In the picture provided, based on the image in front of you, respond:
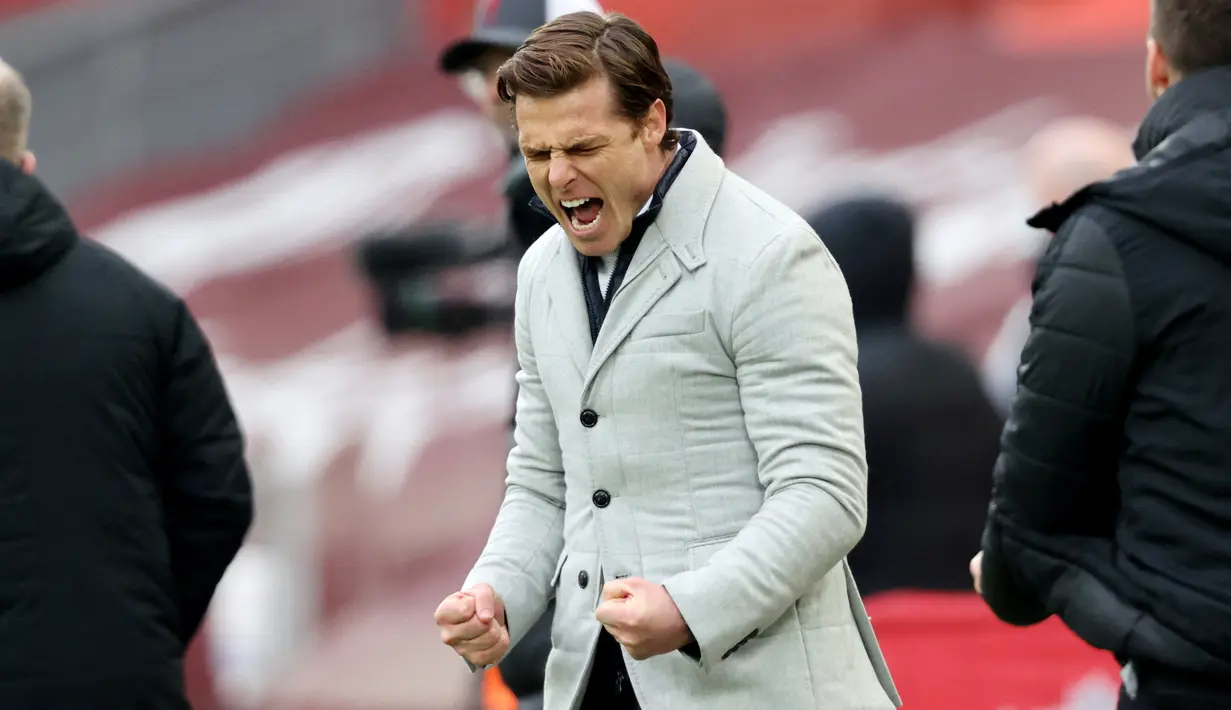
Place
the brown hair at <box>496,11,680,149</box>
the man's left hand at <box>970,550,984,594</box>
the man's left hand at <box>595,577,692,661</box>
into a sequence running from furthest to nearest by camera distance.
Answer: the man's left hand at <box>970,550,984,594</box>, the brown hair at <box>496,11,680,149</box>, the man's left hand at <box>595,577,692,661</box>

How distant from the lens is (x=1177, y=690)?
7.07 ft

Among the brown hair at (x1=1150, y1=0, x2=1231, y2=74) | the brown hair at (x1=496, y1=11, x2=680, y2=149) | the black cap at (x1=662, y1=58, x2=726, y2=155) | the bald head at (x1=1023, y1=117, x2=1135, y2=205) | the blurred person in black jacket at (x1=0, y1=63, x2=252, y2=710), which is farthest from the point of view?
the bald head at (x1=1023, y1=117, x2=1135, y2=205)

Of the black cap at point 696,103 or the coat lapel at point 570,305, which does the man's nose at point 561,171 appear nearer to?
the coat lapel at point 570,305

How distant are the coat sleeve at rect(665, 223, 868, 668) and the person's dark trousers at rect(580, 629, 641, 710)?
19 cm

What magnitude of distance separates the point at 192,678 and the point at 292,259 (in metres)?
3.92

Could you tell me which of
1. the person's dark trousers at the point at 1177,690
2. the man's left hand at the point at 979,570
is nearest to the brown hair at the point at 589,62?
the man's left hand at the point at 979,570

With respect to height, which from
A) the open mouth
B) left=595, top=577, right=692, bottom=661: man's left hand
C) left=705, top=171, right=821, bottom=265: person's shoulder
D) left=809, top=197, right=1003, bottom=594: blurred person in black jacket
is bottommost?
left=809, top=197, right=1003, bottom=594: blurred person in black jacket

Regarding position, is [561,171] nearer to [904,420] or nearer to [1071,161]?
[904,420]

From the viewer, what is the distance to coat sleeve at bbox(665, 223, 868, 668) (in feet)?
6.27

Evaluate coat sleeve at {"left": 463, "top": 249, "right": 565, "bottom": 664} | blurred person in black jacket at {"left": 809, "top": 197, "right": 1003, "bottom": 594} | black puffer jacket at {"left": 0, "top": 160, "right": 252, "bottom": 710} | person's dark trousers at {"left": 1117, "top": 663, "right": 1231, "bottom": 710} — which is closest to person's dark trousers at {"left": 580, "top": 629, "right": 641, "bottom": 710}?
coat sleeve at {"left": 463, "top": 249, "right": 565, "bottom": 664}

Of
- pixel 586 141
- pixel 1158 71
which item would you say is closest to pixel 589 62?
pixel 586 141

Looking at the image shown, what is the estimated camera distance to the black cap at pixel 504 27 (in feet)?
Result: 10.6

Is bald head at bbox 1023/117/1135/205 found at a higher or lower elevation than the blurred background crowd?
higher

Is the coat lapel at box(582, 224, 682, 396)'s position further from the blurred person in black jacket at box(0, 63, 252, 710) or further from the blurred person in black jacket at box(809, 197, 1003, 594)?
the blurred person in black jacket at box(809, 197, 1003, 594)
